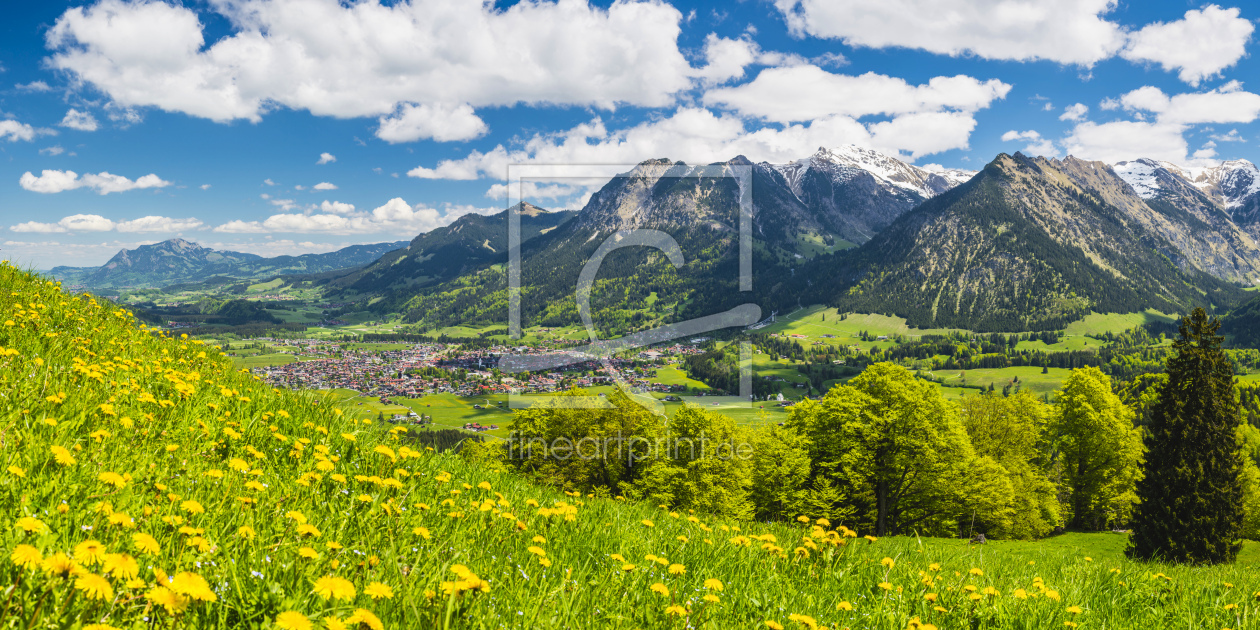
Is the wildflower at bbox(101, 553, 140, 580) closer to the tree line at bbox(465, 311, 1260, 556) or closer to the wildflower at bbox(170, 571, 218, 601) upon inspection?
the wildflower at bbox(170, 571, 218, 601)

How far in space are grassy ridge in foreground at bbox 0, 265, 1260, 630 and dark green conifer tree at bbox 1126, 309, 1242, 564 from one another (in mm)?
26315

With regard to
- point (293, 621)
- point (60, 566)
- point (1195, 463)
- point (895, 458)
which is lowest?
point (895, 458)

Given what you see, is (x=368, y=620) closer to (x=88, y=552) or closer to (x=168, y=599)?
(x=168, y=599)

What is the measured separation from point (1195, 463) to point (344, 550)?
35188mm

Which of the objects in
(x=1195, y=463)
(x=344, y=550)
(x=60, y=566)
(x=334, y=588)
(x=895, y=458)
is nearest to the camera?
(x=60, y=566)

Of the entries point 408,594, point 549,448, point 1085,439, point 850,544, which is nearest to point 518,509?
point 408,594

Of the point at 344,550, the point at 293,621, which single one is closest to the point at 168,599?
the point at 293,621

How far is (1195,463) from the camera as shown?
2492 centimetres

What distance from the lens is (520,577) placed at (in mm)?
3279

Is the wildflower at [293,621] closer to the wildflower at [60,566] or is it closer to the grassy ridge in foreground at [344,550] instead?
the grassy ridge in foreground at [344,550]

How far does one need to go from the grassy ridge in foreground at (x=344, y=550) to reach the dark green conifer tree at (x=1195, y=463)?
1036 inches

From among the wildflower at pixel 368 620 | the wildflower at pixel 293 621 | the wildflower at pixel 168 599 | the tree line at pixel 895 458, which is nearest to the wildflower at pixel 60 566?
the wildflower at pixel 168 599

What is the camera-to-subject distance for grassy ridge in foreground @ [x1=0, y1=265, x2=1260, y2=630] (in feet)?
7.26

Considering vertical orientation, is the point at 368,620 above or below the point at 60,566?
below
